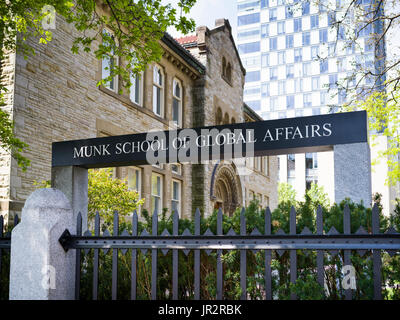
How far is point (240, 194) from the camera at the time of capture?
27781 mm

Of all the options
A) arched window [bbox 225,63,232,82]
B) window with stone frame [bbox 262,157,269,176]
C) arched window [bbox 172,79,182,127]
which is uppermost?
arched window [bbox 225,63,232,82]

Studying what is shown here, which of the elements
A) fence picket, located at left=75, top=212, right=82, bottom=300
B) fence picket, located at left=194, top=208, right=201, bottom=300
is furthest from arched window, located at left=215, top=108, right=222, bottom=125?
fence picket, located at left=194, top=208, right=201, bottom=300

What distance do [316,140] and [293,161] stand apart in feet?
238

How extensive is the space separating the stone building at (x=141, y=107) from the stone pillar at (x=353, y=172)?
18.9 feet

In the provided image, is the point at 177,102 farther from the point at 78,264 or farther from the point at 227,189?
the point at 78,264

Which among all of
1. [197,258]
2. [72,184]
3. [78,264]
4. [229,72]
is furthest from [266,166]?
[197,258]

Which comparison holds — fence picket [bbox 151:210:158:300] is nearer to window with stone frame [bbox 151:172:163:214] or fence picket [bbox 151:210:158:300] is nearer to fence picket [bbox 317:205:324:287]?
fence picket [bbox 317:205:324:287]

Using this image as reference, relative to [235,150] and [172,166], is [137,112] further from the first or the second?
[235,150]

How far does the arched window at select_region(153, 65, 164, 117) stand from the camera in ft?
66.8

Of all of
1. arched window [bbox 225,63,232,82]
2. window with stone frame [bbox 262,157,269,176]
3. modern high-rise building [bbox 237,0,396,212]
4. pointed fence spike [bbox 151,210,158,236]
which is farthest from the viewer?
modern high-rise building [bbox 237,0,396,212]

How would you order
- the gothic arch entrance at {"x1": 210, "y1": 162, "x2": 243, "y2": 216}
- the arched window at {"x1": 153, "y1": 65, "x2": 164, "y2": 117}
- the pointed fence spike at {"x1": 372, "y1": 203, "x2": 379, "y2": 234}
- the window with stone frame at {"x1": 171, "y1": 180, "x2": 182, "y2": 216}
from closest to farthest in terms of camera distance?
the pointed fence spike at {"x1": 372, "y1": 203, "x2": 379, "y2": 234} < the arched window at {"x1": 153, "y1": 65, "x2": 164, "y2": 117} < the window with stone frame at {"x1": 171, "y1": 180, "x2": 182, "y2": 216} < the gothic arch entrance at {"x1": 210, "y1": 162, "x2": 243, "y2": 216}

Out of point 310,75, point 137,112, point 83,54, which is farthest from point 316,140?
point 310,75

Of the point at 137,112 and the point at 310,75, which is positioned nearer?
the point at 137,112

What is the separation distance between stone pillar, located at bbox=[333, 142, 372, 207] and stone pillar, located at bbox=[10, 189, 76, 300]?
3452mm
